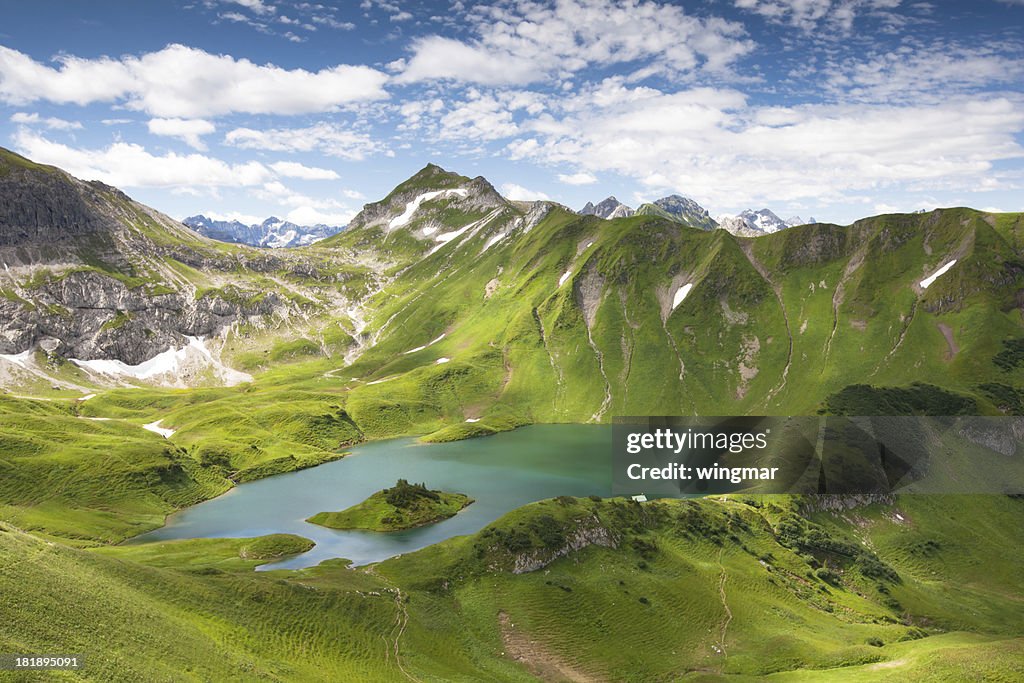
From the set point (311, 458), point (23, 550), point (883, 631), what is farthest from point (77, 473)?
point (883, 631)

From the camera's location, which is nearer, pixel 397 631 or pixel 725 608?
pixel 397 631

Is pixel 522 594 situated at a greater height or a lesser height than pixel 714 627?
greater

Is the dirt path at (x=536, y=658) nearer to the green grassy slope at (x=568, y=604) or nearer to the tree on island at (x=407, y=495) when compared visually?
the green grassy slope at (x=568, y=604)

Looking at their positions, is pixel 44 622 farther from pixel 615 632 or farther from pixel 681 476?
pixel 681 476

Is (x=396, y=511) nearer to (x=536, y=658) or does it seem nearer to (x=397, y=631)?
(x=397, y=631)

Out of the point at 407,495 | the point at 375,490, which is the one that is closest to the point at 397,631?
the point at 407,495

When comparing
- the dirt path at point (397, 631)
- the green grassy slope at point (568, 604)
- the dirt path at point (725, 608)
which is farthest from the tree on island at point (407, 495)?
the dirt path at point (725, 608)
